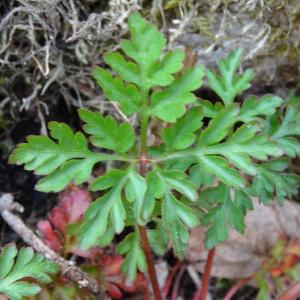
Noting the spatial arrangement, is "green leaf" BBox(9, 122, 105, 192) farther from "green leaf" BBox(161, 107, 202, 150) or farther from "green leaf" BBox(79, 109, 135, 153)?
"green leaf" BBox(161, 107, 202, 150)

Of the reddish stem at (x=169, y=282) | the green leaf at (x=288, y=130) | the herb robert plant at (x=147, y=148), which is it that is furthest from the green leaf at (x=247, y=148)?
the reddish stem at (x=169, y=282)

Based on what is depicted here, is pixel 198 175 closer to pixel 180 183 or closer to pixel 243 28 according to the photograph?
pixel 180 183

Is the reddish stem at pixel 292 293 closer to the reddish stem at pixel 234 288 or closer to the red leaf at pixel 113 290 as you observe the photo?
the reddish stem at pixel 234 288

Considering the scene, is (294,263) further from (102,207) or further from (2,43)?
(2,43)

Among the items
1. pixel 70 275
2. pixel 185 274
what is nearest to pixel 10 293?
pixel 70 275

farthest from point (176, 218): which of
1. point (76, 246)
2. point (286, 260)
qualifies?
point (286, 260)

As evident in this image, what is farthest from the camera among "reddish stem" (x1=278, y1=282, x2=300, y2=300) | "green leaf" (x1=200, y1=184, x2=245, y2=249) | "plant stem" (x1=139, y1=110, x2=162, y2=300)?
"reddish stem" (x1=278, y1=282, x2=300, y2=300)

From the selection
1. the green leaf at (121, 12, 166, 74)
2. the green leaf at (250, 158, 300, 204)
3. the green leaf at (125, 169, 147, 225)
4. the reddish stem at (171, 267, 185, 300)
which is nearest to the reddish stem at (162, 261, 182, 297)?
the reddish stem at (171, 267, 185, 300)
